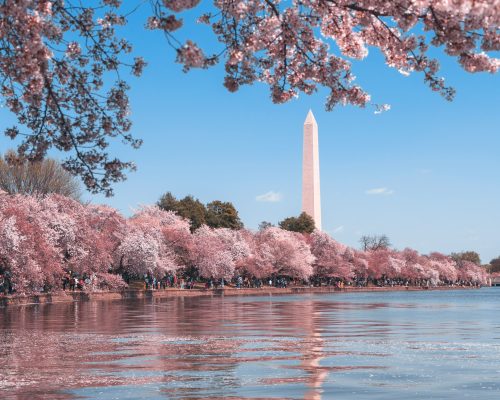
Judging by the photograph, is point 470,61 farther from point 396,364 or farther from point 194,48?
point 396,364

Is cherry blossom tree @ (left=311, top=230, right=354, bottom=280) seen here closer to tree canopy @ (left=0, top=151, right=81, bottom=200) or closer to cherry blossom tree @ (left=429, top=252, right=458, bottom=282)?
tree canopy @ (left=0, top=151, right=81, bottom=200)

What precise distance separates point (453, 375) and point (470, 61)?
795cm

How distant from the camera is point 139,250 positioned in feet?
245

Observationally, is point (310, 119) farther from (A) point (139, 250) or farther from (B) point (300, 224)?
(A) point (139, 250)

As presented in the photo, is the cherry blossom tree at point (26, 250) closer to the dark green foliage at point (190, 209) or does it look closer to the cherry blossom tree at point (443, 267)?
the dark green foliage at point (190, 209)

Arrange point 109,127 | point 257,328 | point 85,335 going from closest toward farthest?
point 109,127
point 85,335
point 257,328

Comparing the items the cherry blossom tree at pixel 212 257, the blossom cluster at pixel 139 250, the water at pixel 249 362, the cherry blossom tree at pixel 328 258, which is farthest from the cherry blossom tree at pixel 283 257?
the water at pixel 249 362

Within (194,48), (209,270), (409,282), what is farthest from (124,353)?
(409,282)

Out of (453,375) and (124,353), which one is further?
(124,353)

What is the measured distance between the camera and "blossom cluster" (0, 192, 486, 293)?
55344 mm

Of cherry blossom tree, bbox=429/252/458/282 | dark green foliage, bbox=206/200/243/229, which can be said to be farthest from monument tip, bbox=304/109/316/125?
cherry blossom tree, bbox=429/252/458/282

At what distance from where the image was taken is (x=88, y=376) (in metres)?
14.2

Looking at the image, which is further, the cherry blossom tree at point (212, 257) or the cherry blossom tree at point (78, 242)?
the cherry blossom tree at point (212, 257)

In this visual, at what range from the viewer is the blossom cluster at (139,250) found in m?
55.3
